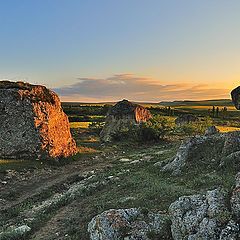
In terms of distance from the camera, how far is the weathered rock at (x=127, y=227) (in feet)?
48.1

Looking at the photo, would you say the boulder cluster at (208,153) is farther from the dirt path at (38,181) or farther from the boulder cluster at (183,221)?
the boulder cluster at (183,221)

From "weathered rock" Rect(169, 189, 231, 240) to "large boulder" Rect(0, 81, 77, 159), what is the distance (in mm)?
28973

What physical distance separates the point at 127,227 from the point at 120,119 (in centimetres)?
5032

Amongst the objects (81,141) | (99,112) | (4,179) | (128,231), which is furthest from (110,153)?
(99,112)

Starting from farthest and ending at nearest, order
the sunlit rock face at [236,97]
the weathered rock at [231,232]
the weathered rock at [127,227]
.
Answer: the sunlit rock face at [236,97] → the weathered rock at [127,227] → the weathered rock at [231,232]

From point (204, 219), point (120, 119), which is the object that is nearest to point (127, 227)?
point (204, 219)

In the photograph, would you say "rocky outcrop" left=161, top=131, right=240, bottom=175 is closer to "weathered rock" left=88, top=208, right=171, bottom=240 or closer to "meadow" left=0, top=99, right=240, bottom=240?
"meadow" left=0, top=99, right=240, bottom=240

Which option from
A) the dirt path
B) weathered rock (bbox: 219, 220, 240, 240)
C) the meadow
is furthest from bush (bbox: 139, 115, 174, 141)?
weathered rock (bbox: 219, 220, 240, 240)

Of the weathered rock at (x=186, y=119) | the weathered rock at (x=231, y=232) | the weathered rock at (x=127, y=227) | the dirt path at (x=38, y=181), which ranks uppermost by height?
the weathered rock at (x=186, y=119)

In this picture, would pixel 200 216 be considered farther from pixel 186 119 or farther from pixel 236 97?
pixel 186 119

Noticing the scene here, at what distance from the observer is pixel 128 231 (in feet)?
48.6

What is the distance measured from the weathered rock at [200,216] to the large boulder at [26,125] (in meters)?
29.0

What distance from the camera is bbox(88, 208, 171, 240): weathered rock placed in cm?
1465

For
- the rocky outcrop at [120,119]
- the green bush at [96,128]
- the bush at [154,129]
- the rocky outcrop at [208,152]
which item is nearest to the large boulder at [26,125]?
the rocky outcrop at [208,152]
